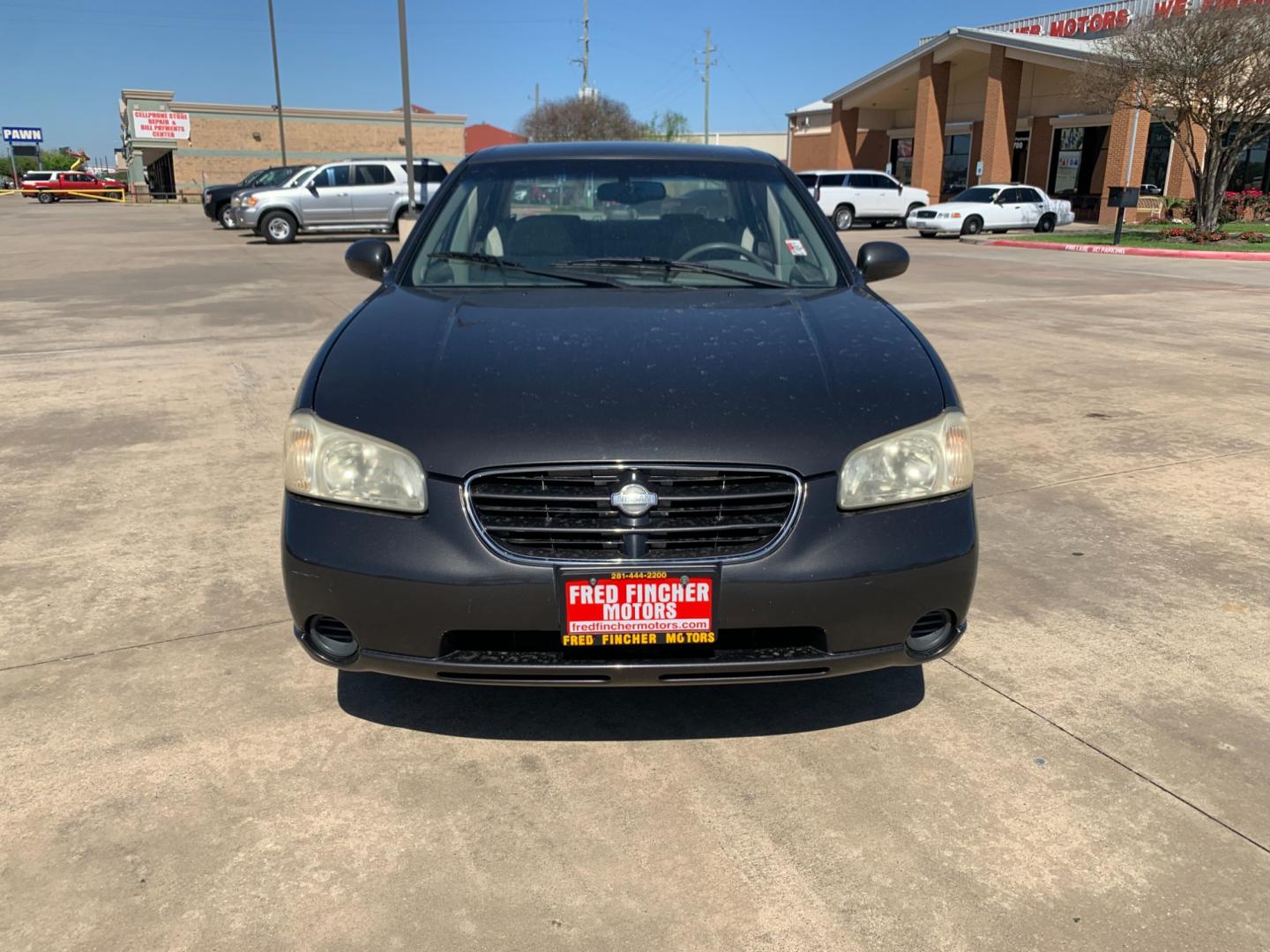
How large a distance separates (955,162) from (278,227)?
93.9 feet

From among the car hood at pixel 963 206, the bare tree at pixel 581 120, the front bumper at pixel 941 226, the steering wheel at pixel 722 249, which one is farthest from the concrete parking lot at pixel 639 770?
the bare tree at pixel 581 120

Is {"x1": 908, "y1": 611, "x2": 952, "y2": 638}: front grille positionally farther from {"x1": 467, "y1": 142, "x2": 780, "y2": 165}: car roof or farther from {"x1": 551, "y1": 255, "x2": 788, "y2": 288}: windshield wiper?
{"x1": 467, "y1": 142, "x2": 780, "y2": 165}: car roof

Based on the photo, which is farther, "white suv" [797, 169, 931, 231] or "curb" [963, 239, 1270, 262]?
"white suv" [797, 169, 931, 231]

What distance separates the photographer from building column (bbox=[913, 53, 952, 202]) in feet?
126

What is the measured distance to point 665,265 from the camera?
369cm

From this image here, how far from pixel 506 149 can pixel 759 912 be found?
3304 mm

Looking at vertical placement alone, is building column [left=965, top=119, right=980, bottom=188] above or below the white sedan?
above

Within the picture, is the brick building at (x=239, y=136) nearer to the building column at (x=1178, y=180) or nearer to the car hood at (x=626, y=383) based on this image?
the building column at (x=1178, y=180)

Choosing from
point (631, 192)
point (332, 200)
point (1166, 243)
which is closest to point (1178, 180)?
point (1166, 243)

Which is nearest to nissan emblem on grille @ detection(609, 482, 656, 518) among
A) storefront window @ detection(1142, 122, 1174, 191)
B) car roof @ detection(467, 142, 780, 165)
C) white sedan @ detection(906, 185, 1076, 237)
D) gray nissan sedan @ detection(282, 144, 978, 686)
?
gray nissan sedan @ detection(282, 144, 978, 686)

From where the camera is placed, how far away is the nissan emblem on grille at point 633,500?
2.40 metres

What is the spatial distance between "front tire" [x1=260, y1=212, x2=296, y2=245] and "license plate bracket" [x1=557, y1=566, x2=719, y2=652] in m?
23.3

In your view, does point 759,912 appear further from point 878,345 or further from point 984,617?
point 984,617

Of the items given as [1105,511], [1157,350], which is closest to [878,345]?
[1105,511]
